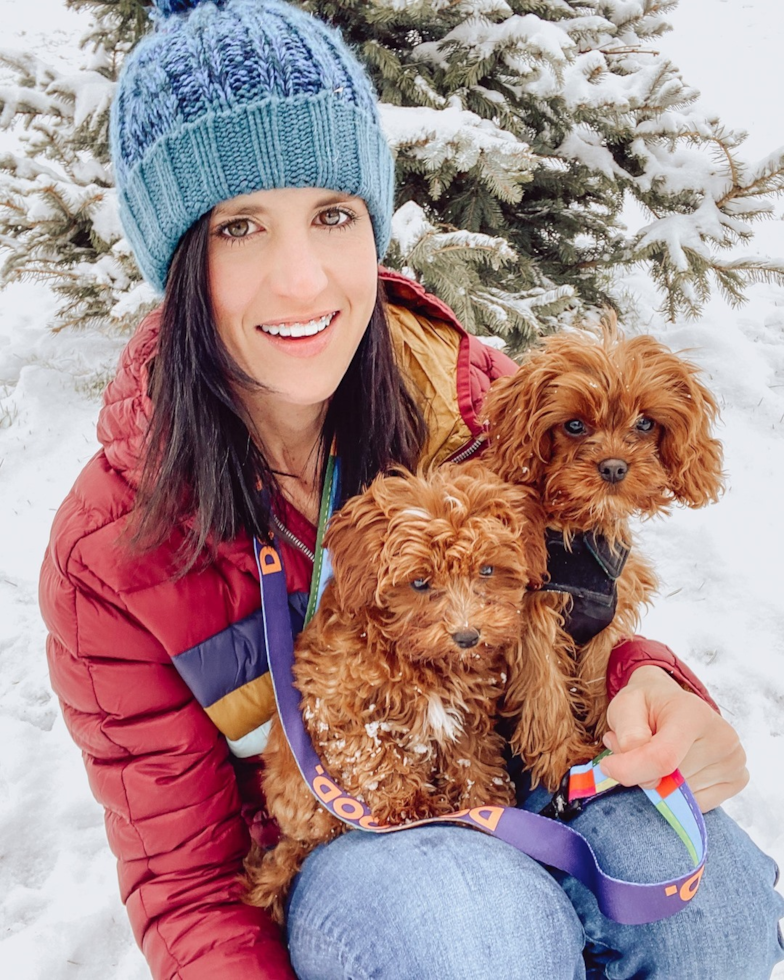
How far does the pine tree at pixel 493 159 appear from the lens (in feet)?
11.7

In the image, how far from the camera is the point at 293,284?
1.82 metres

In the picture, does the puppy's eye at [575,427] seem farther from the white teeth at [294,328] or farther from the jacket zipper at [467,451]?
the white teeth at [294,328]

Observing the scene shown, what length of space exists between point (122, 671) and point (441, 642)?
841mm

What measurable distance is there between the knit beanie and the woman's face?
7cm

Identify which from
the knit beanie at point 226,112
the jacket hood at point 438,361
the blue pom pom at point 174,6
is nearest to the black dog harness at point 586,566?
the jacket hood at point 438,361

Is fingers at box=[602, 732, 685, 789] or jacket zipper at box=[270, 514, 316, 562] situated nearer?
fingers at box=[602, 732, 685, 789]

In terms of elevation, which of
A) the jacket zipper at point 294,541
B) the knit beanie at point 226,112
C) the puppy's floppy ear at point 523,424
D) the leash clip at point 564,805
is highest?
the knit beanie at point 226,112

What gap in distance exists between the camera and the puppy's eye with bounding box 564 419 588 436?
191cm

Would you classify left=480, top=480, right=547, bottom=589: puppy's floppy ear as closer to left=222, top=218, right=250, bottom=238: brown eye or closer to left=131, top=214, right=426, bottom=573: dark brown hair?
left=131, top=214, right=426, bottom=573: dark brown hair

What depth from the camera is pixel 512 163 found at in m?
3.36

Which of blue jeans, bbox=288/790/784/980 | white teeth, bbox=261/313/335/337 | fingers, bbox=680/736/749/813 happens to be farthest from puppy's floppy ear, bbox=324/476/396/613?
fingers, bbox=680/736/749/813

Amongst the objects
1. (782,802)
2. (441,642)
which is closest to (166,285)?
(441,642)

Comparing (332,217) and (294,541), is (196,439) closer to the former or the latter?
(294,541)

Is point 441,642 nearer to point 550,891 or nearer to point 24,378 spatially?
point 550,891
